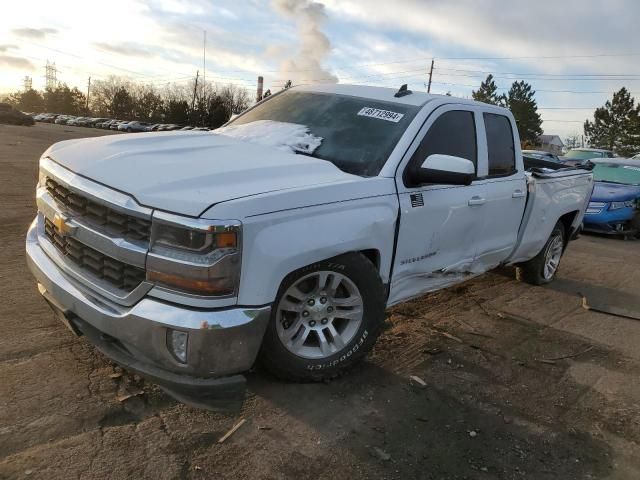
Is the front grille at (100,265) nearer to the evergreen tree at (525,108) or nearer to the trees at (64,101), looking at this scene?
the evergreen tree at (525,108)

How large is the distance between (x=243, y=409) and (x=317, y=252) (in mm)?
989

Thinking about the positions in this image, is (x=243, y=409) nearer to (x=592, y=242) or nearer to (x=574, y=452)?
(x=574, y=452)

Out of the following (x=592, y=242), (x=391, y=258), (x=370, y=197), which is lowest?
(x=592, y=242)

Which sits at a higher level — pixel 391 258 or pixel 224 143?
pixel 224 143

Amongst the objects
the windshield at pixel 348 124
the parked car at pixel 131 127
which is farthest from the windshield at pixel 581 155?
the parked car at pixel 131 127

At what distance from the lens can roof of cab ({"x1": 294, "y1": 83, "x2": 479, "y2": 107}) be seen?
13.8 ft

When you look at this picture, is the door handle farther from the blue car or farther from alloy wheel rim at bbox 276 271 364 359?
the blue car

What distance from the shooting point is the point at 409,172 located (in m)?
3.62

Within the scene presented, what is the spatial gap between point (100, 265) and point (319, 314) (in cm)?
126

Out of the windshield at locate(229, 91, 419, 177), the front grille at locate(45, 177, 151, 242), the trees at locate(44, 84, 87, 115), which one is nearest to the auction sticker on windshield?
the windshield at locate(229, 91, 419, 177)

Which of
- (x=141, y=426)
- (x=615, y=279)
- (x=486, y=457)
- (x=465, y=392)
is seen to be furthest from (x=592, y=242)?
(x=141, y=426)

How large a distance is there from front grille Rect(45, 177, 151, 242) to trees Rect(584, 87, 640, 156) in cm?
6606

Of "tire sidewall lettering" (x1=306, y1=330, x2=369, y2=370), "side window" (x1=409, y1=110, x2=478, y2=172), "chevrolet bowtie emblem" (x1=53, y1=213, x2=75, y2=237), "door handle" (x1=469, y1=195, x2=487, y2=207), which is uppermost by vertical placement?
"side window" (x1=409, y1=110, x2=478, y2=172)

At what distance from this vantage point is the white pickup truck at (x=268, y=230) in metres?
2.60
